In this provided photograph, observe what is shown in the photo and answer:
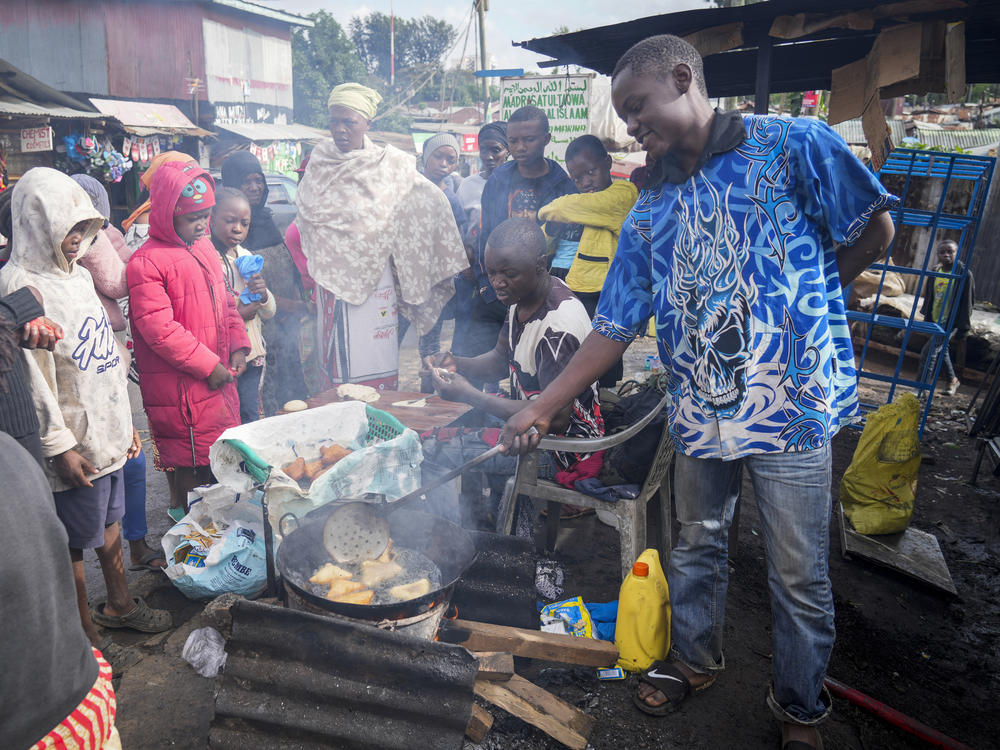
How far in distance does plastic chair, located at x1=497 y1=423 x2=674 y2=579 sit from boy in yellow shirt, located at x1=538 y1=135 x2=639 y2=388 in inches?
43.7

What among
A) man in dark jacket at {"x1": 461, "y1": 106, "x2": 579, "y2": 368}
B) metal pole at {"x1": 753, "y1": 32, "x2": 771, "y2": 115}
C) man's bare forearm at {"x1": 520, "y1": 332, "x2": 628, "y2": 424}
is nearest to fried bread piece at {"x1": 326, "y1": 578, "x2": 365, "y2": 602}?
man's bare forearm at {"x1": 520, "y1": 332, "x2": 628, "y2": 424}

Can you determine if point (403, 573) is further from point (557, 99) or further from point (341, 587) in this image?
point (557, 99)

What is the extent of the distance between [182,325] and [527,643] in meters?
2.35

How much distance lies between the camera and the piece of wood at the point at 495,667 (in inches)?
98.4

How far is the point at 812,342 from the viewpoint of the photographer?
2078 millimetres

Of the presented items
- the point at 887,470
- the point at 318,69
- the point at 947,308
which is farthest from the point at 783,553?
the point at 318,69

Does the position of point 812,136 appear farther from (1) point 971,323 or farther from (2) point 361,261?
(1) point 971,323

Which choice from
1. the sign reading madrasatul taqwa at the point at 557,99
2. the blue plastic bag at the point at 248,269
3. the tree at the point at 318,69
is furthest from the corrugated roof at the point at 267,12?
the blue plastic bag at the point at 248,269

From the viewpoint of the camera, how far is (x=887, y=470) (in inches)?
160

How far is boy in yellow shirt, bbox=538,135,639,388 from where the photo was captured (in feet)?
15.0

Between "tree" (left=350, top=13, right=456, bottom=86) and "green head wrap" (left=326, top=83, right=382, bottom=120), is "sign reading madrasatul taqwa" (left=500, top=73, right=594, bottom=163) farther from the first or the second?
"tree" (left=350, top=13, right=456, bottom=86)

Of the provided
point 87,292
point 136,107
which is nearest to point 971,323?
point 87,292

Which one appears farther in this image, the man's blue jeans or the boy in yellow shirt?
the boy in yellow shirt

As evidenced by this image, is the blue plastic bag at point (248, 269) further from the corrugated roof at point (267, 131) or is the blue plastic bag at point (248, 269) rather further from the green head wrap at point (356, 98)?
the corrugated roof at point (267, 131)
